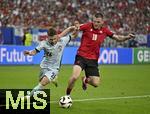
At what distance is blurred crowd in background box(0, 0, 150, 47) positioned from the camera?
38.8 metres

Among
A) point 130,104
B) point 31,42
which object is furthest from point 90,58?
point 31,42

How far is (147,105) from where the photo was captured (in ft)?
45.4

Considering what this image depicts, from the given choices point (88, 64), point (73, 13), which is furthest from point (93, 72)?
point (73, 13)

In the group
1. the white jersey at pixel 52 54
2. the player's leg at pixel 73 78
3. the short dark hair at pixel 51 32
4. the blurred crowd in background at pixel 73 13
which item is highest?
the blurred crowd in background at pixel 73 13

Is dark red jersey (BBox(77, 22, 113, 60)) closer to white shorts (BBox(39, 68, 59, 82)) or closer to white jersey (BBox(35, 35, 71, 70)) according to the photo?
white jersey (BBox(35, 35, 71, 70))

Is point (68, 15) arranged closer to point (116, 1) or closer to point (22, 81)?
point (116, 1)

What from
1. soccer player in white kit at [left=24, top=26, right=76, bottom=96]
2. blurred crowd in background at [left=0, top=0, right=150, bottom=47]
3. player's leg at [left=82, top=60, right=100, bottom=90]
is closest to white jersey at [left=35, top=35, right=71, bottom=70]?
soccer player in white kit at [left=24, top=26, right=76, bottom=96]

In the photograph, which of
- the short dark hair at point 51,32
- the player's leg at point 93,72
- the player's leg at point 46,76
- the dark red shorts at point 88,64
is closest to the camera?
the short dark hair at point 51,32

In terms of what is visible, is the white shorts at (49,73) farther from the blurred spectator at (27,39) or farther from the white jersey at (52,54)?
the blurred spectator at (27,39)

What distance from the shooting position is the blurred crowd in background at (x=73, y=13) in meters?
38.8

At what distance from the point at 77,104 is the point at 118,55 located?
23.6 meters

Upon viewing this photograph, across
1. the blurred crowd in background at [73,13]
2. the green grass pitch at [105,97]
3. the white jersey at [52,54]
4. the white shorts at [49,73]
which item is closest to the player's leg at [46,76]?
the white shorts at [49,73]

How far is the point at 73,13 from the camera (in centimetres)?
4328

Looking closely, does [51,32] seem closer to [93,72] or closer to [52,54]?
[52,54]
